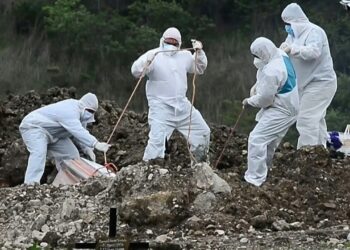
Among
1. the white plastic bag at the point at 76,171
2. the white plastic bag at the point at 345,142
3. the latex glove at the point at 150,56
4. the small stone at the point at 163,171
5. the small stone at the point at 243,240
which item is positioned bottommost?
the white plastic bag at the point at 345,142

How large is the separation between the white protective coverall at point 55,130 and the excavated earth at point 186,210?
1.63 meters

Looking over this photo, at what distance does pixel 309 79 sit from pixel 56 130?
3021mm

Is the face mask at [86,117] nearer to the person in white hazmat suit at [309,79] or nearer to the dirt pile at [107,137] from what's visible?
the dirt pile at [107,137]

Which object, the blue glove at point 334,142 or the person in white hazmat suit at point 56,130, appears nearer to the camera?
the person in white hazmat suit at point 56,130

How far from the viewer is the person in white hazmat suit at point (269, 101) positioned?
41.5 feet

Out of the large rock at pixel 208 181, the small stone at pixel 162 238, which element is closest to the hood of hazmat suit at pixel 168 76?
the large rock at pixel 208 181

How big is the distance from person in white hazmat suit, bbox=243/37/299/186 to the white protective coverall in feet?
6.22

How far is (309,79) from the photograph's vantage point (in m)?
14.5

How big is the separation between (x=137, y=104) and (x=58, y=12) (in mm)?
3493

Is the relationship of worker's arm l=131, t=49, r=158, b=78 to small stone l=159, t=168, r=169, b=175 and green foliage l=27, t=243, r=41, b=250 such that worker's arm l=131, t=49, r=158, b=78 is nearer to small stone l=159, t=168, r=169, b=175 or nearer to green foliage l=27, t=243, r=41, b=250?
small stone l=159, t=168, r=169, b=175

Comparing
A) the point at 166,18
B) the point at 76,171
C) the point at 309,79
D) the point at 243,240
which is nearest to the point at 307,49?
the point at 309,79

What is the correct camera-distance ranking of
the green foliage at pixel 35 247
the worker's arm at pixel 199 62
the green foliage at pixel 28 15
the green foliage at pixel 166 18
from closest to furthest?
the green foliage at pixel 35 247 < the worker's arm at pixel 199 62 < the green foliage at pixel 166 18 < the green foliage at pixel 28 15

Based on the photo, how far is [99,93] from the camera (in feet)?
102

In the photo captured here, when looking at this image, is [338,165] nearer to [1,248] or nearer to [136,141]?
[136,141]
